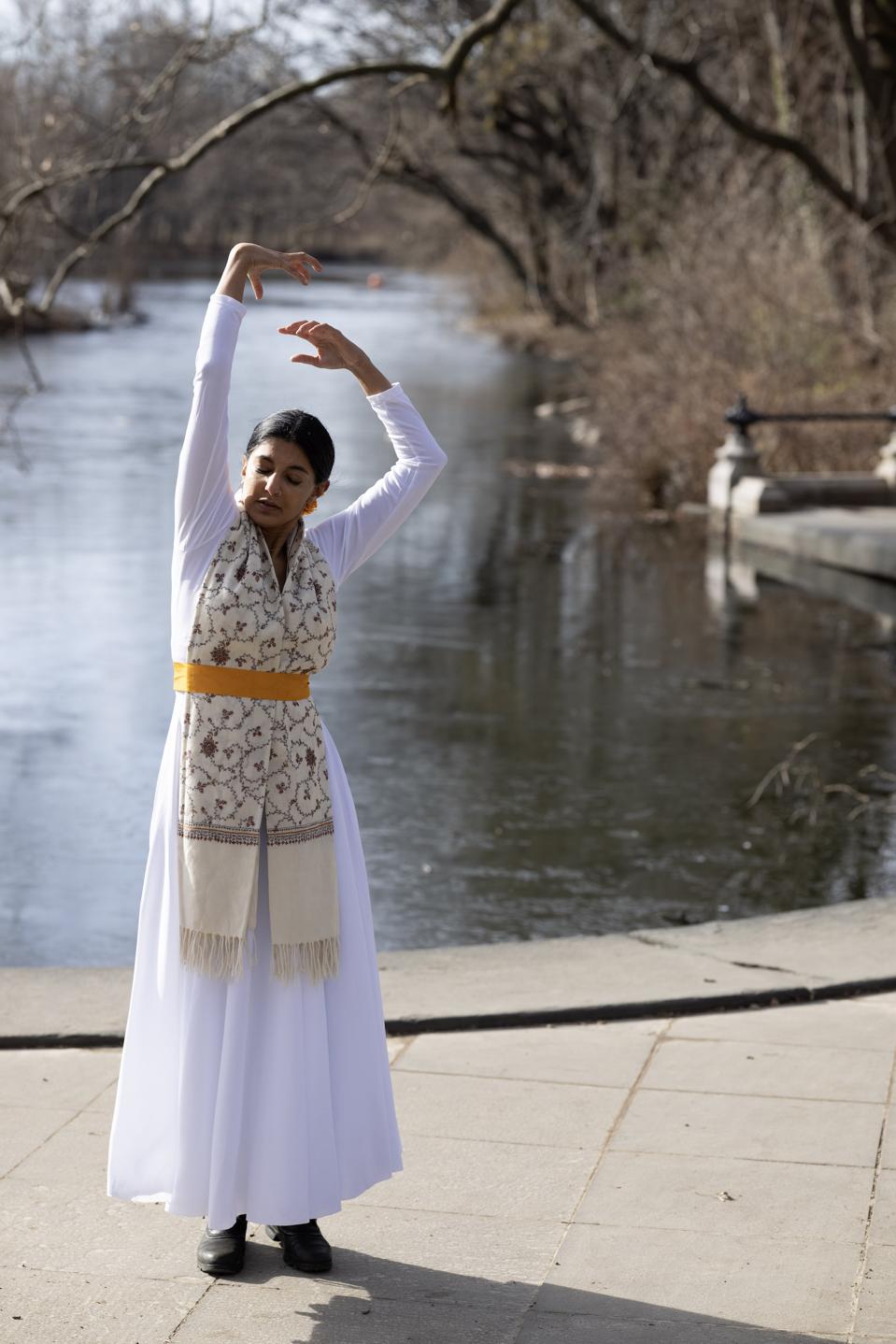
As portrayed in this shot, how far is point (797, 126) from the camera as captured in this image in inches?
989

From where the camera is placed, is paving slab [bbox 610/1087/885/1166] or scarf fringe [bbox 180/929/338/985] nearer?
scarf fringe [bbox 180/929/338/985]

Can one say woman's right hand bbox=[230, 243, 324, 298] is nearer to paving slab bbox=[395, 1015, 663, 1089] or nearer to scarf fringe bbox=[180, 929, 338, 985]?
scarf fringe bbox=[180, 929, 338, 985]

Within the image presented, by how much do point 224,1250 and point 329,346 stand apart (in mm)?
1870

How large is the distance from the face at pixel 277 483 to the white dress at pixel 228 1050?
63mm

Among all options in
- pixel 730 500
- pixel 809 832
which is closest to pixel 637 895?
pixel 809 832

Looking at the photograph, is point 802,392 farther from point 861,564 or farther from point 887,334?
point 861,564

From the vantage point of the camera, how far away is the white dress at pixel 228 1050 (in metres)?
3.75

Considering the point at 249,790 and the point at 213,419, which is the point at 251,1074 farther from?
the point at 213,419

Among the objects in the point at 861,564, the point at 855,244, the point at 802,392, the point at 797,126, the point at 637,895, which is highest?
the point at 797,126

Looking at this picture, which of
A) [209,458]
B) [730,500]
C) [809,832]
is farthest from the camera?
[730,500]

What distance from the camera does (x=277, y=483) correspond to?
3.81m

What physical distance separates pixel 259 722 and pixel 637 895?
406cm

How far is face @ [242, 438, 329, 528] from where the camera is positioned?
12.5ft

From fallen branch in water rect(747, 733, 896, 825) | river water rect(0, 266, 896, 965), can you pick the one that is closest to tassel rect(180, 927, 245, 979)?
river water rect(0, 266, 896, 965)
